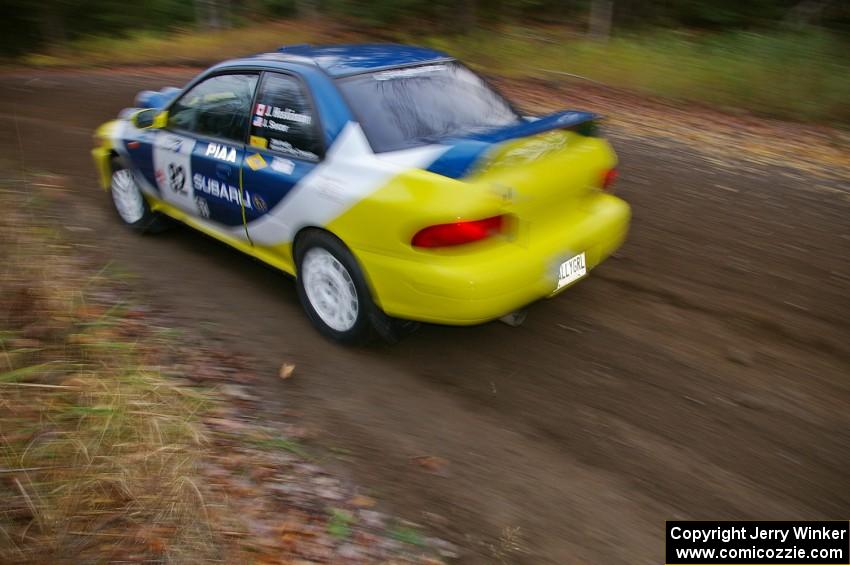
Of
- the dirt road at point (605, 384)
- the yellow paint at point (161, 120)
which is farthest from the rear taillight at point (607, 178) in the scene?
the yellow paint at point (161, 120)

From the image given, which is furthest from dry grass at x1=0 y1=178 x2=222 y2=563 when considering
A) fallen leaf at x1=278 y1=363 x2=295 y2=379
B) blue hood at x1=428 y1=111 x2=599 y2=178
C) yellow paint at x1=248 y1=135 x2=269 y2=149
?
blue hood at x1=428 y1=111 x2=599 y2=178

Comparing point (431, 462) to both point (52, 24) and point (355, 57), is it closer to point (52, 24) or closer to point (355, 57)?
point (355, 57)

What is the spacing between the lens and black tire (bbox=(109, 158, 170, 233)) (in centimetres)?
566

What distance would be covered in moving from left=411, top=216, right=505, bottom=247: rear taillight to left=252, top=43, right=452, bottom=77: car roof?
1.28 m

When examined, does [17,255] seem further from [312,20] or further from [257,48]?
[312,20]

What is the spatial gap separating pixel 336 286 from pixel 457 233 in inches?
39.9

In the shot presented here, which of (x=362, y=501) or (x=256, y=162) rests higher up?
(x=256, y=162)

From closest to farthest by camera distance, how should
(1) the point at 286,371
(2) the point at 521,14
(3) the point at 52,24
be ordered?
(1) the point at 286,371 → (2) the point at 521,14 → (3) the point at 52,24

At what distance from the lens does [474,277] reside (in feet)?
11.0

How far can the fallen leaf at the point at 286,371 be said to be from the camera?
3.92 metres

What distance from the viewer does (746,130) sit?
8695mm

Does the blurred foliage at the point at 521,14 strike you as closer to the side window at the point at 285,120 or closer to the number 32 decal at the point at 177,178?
the number 32 decal at the point at 177,178

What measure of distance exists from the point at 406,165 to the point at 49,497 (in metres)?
2.20

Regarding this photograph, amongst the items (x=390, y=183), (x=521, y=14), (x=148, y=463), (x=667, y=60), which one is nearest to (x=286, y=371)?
(x=148, y=463)
